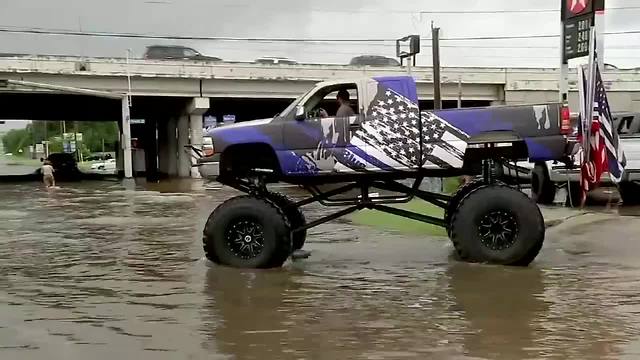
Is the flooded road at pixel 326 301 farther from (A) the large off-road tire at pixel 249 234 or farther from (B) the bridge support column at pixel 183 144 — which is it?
(B) the bridge support column at pixel 183 144

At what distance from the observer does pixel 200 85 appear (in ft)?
144

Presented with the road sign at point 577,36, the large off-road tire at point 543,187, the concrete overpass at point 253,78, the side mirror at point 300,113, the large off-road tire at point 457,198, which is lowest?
the large off-road tire at point 543,187

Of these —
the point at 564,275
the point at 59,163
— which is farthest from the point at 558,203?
the point at 59,163

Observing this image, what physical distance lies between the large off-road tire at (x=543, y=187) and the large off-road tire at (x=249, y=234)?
11298 mm

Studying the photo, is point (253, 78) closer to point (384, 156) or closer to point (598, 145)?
point (598, 145)

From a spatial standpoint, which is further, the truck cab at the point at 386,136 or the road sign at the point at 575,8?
the road sign at the point at 575,8

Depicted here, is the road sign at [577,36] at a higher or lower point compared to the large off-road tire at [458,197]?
higher

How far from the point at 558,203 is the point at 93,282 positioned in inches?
531

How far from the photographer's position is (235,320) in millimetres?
7254

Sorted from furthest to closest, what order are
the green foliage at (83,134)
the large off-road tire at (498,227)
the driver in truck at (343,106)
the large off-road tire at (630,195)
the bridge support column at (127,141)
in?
the green foliage at (83,134)
the bridge support column at (127,141)
the large off-road tire at (630,195)
the driver in truck at (343,106)
the large off-road tire at (498,227)

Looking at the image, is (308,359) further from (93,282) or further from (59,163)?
(59,163)

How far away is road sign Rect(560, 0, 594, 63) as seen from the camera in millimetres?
14422

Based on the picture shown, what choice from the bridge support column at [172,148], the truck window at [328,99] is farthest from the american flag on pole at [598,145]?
the bridge support column at [172,148]

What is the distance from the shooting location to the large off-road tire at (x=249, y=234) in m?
10.2
